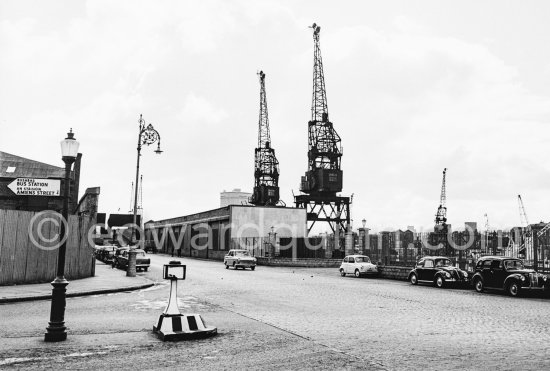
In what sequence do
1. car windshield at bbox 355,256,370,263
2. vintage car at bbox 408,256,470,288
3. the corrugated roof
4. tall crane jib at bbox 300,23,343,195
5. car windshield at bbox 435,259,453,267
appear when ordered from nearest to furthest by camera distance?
vintage car at bbox 408,256,470,288 → car windshield at bbox 435,259,453,267 → car windshield at bbox 355,256,370,263 → the corrugated roof → tall crane jib at bbox 300,23,343,195

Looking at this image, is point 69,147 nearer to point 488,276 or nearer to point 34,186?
point 488,276

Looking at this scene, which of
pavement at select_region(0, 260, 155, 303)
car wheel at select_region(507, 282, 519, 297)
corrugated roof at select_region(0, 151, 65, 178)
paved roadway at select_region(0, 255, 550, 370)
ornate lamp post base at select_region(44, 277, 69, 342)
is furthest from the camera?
corrugated roof at select_region(0, 151, 65, 178)

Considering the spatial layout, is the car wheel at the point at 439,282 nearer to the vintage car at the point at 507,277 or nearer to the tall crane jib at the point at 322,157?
the vintage car at the point at 507,277

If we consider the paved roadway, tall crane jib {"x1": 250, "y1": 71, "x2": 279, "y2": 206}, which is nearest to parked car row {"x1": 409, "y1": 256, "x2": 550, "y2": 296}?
the paved roadway

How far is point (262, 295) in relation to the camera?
18.2m

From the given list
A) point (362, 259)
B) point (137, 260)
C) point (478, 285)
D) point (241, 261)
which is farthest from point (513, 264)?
point (137, 260)

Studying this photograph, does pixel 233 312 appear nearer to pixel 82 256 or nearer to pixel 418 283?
pixel 82 256

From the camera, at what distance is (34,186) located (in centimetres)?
3061

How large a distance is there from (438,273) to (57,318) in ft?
65.4

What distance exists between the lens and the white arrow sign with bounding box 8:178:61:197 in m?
30.2

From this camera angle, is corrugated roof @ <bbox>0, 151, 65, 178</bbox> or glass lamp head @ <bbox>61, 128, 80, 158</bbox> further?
corrugated roof @ <bbox>0, 151, 65, 178</bbox>

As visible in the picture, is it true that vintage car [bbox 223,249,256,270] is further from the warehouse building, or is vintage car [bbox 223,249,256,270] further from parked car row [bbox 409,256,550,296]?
the warehouse building

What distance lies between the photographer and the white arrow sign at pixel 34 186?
30.2m

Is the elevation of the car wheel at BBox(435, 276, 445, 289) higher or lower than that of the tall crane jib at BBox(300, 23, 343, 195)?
lower
